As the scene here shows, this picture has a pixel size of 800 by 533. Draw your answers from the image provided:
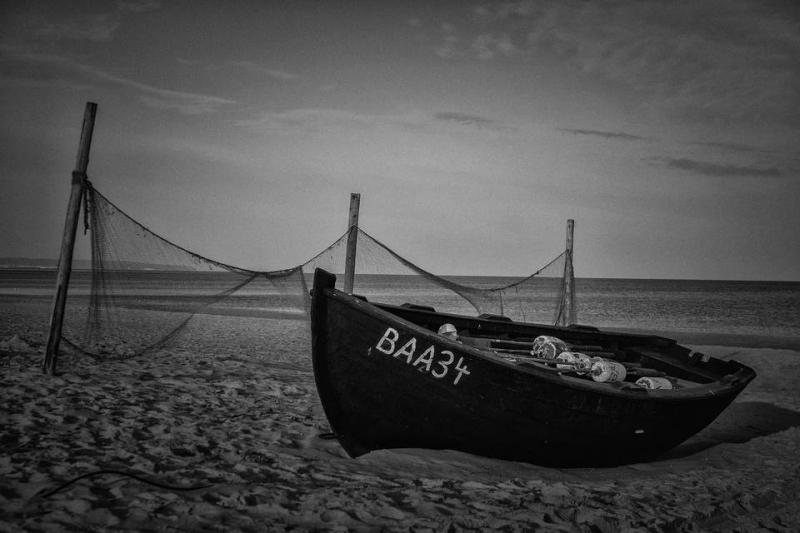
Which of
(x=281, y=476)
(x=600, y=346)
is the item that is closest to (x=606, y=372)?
(x=600, y=346)

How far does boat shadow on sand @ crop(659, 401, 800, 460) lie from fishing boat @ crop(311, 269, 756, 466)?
4.08ft

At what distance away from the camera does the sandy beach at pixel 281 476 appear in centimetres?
306

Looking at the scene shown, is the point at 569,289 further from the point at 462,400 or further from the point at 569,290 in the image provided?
the point at 462,400

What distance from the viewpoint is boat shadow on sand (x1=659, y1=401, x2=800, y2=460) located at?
5.81m

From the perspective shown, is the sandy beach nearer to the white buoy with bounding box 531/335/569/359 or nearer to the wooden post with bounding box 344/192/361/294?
the white buoy with bounding box 531/335/569/359

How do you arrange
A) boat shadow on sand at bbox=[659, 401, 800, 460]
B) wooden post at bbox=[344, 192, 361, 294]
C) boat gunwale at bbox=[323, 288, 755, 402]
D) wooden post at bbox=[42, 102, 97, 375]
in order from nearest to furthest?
boat gunwale at bbox=[323, 288, 755, 402] → boat shadow on sand at bbox=[659, 401, 800, 460] → wooden post at bbox=[42, 102, 97, 375] → wooden post at bbox=[344, 192, 361, 294]

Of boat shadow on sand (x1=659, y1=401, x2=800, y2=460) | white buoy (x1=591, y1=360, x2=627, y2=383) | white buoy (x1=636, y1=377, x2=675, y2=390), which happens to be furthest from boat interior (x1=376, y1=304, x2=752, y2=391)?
boat shadow on sand (x1=659, y1=401, x2=800, y2=460)

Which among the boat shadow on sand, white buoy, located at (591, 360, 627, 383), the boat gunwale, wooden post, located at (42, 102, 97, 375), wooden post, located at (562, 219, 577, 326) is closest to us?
the boat gunwale

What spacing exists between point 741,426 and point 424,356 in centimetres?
556

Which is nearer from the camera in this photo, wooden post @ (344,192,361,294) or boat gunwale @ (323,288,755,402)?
boat gunwale @ (323,288,755,402)

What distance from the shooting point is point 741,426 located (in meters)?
6.70

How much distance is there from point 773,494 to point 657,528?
63.7 inches

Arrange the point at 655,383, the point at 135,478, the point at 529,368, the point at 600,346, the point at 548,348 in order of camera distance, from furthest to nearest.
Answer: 1. the point at 600,346
2. the point at 548,348
3. the point at 655,383
4. the point at 529,368
5. the point at 135,478

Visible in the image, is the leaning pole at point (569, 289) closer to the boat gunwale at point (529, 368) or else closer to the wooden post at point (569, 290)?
the wooden post at point (569, 290)
